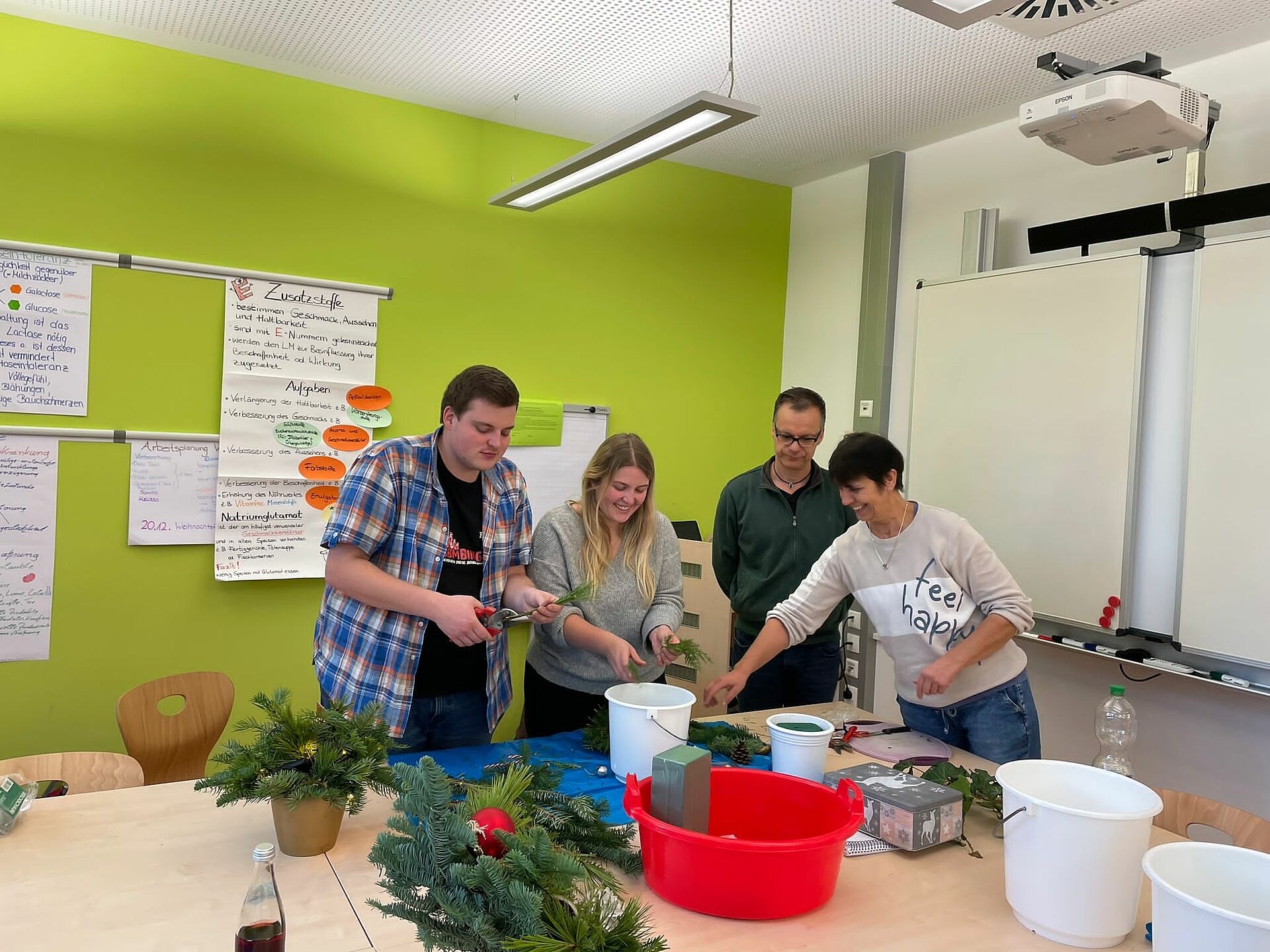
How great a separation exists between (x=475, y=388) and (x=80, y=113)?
2343 millimetres

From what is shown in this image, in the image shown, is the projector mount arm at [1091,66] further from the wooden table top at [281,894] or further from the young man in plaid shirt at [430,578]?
the wooden table top at [281,894]

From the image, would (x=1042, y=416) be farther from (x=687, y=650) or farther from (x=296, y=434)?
(x=296, y=434)

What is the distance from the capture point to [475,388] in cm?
219

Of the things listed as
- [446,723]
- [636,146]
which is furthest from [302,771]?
[636,146]

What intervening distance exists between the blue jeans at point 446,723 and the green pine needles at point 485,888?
1008 millimetres

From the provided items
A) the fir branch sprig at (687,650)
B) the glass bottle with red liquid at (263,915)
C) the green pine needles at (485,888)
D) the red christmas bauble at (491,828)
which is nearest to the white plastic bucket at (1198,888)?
the green pine needles at (485,888)

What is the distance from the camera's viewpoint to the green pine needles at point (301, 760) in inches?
58.4

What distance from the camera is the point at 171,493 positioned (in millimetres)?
3545

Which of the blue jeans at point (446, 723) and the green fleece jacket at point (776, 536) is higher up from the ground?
the green fleece jacket at point (776, 536)

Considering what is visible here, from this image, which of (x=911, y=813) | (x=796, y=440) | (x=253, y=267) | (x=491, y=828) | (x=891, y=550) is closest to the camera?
(x=491, y=828)

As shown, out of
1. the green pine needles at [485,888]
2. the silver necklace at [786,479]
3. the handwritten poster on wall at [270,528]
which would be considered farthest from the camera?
the handwritten poster on wall at [270,528]

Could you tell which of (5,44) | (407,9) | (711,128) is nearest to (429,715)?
(711,128)

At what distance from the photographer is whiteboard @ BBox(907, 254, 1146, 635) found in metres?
3.26

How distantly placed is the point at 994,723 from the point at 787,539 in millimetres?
1024
